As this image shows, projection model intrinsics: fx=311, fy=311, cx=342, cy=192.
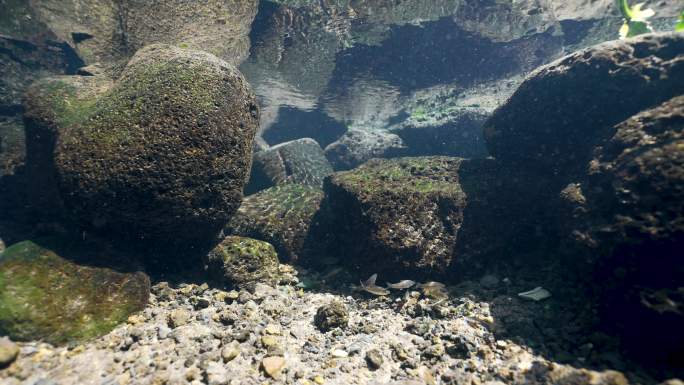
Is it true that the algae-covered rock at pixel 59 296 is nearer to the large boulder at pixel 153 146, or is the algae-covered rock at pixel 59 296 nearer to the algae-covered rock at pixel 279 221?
the large boulder at pixel 153 146

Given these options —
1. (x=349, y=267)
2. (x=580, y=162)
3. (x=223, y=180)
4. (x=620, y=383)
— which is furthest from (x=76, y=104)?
(x=580, y=162)

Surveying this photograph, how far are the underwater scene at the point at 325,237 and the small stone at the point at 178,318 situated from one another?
3cm

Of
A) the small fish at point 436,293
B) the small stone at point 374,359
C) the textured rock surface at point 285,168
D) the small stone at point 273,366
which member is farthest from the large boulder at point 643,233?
the textured rock surface at point 285,168

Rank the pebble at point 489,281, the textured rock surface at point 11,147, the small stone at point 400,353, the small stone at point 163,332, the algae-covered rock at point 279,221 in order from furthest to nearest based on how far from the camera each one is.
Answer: the textured rock surface at point 11,147, the algae-covered rock at point 279,221, the pebble at point 489,281, the small stone at point 163,332, the small stone at point 400,353

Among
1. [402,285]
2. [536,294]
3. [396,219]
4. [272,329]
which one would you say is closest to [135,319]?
[272,329]

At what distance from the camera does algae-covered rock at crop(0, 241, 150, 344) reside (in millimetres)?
4082

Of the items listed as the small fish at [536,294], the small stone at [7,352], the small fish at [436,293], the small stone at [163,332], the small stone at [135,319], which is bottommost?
the small stone at [135,319]

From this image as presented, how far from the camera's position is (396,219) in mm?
6066

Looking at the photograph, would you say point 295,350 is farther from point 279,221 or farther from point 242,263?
point 279,221

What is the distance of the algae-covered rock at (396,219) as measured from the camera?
5.84 metres

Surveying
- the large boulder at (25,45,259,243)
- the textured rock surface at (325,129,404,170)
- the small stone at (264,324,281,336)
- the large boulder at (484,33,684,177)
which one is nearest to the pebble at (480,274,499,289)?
the large boulder at (484,33,684,177)

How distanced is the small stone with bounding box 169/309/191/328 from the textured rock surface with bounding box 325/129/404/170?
1139 cm

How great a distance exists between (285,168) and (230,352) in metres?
7.92

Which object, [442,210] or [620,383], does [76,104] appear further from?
[620,383]
